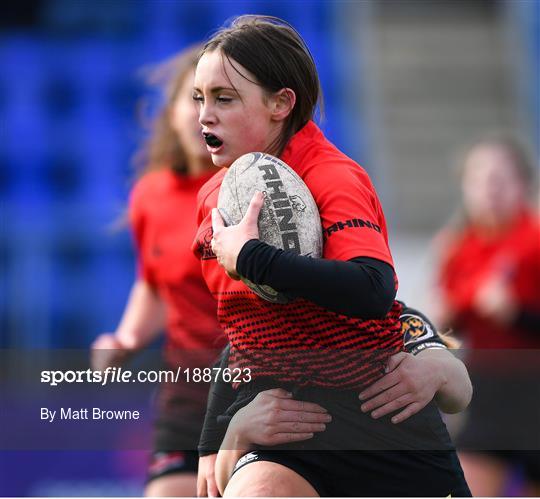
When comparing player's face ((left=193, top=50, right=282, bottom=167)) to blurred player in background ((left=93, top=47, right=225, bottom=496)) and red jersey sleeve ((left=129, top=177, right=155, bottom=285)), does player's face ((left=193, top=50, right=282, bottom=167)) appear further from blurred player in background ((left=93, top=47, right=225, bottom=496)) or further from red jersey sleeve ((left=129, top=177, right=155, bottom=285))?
red jersey sleeve ((left=129, top=177, right=155, bottom=285))

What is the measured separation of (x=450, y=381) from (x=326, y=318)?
1.14ft

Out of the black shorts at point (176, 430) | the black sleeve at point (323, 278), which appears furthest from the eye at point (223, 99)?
the black shorts at point (176, 430)

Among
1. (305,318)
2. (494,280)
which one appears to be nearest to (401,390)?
(305,318)

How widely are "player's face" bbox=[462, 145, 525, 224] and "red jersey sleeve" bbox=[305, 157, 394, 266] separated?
3796 mm

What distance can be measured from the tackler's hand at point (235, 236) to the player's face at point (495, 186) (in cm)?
396

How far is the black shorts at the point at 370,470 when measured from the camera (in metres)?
2.46

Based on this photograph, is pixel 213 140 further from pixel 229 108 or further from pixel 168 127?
pixel 168 127

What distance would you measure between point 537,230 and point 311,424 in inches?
152

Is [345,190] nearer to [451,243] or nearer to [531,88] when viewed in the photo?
[451,243]

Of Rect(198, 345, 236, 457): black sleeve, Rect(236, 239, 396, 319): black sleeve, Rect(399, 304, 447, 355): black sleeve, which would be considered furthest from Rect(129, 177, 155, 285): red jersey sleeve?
Rect(236, 239, 396, 319): black sleeve

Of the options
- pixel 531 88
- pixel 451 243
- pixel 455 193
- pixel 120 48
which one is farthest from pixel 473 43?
pixel 451 243

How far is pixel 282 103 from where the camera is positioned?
2.51 meters

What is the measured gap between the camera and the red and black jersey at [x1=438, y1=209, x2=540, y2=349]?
5.80 metres

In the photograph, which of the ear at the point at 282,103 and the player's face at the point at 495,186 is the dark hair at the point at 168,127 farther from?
the player's face at the point at 495,186
